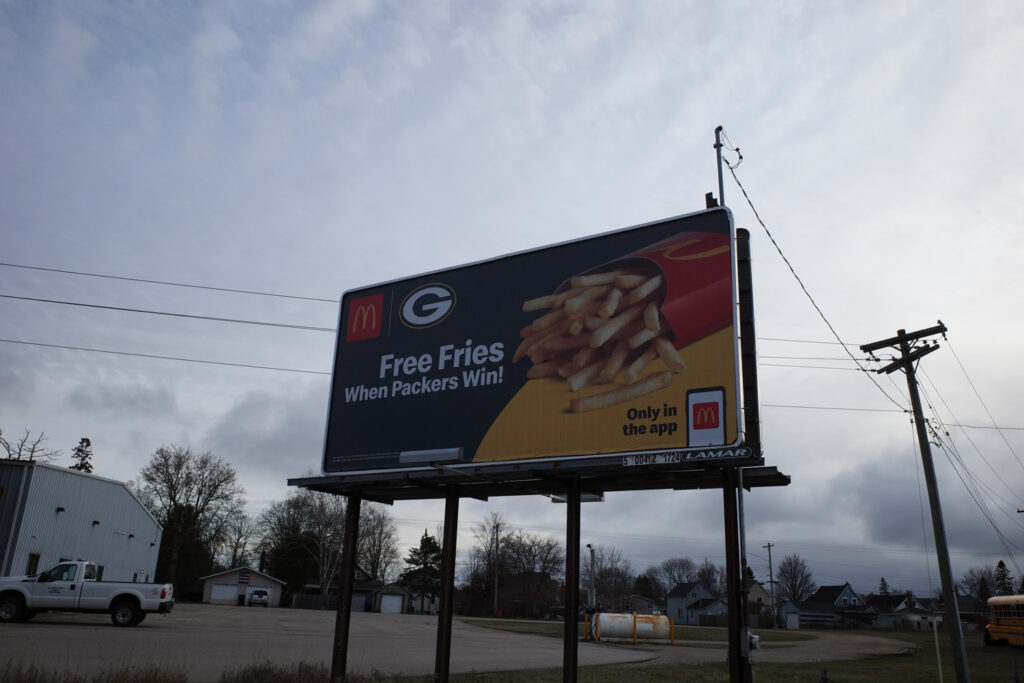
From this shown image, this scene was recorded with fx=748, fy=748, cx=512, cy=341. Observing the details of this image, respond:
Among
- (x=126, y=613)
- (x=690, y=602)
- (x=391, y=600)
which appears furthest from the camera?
(x=690, y=602)

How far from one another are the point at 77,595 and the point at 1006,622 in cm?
4354

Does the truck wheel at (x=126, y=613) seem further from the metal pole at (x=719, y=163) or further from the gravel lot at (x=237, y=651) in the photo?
the metal pole at (x=719, y=163)

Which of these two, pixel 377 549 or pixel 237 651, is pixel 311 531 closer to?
pixel 377 549

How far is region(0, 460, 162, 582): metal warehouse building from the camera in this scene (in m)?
35.5

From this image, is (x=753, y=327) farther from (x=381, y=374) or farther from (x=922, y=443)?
(x=922, y=443)

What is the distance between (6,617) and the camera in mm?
24844

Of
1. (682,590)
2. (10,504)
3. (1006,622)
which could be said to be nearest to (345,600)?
(10,504)

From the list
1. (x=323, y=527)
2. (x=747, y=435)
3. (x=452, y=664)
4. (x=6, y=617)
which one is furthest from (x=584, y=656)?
(x=323, y=527)

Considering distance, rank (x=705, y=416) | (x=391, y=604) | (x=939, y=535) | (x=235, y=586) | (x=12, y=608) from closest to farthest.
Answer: (x=705, y=416) → (x=939, y=535) → (x=12, y=608) → (x=235, y=586) → (x=391, y=604)

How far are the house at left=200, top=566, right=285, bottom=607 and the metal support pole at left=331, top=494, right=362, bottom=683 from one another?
65187 millimetres

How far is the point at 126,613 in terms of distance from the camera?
26.1 metres

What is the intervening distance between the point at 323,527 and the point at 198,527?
46.5 ft

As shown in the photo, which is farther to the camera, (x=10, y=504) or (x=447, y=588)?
(x=10, y=504)

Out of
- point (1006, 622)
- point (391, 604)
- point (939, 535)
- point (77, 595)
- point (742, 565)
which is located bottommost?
point (391, 604)
